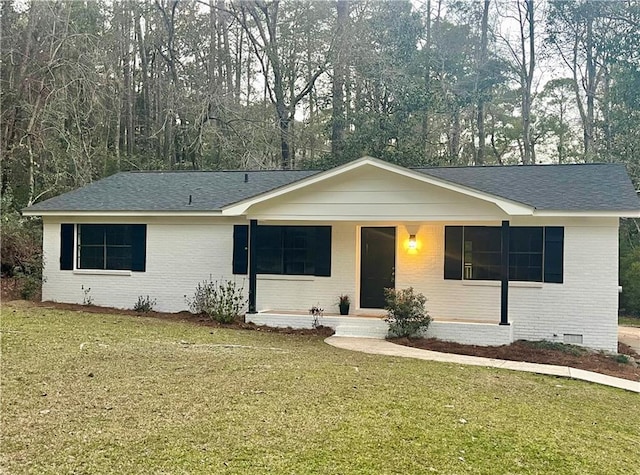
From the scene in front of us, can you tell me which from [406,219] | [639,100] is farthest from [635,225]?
[406,219]

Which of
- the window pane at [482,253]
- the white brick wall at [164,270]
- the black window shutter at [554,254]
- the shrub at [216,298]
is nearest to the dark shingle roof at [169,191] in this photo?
the white brick wall at [164,270]

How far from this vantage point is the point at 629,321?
15.4 meters

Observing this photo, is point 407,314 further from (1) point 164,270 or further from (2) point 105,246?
(2) point 105,246

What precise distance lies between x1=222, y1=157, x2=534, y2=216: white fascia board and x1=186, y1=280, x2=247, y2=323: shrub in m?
1.85

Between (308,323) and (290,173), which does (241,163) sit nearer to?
(290,173)

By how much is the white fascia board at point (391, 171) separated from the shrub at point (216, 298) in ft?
6.06

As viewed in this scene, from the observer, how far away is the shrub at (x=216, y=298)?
1164cm

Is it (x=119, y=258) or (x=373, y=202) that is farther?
(x=119, y=258)

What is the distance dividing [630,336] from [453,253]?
481 centimetres

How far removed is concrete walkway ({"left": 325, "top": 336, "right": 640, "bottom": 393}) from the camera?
24.6 ft

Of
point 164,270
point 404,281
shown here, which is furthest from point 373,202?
point 164,270

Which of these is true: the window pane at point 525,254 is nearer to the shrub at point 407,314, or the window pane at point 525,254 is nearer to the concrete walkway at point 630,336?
the shrub at point 407,314

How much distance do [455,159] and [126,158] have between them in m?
13.3

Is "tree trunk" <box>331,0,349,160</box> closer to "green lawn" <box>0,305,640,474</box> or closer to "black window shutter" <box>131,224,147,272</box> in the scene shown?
"black window shutter" <box>131,224,147,272</box>
